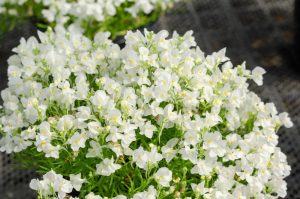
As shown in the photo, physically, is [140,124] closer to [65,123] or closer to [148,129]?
[148,129]

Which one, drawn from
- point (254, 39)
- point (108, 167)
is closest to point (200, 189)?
point (108, 167)

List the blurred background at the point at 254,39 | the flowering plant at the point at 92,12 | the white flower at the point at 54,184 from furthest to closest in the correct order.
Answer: the blurred background at the point at 254,39
the flowering plant at the point at 92,12
the white flower at the point at 54,184

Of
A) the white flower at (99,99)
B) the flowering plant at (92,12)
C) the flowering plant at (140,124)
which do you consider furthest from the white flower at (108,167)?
the flowering plant at (92,12)

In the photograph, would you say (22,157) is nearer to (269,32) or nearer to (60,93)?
(60,93)

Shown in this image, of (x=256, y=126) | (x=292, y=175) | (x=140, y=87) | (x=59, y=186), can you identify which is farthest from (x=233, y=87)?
(x=292, y=175)

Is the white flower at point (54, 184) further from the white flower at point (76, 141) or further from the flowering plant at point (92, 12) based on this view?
the flowering plant at point (92, 12)
